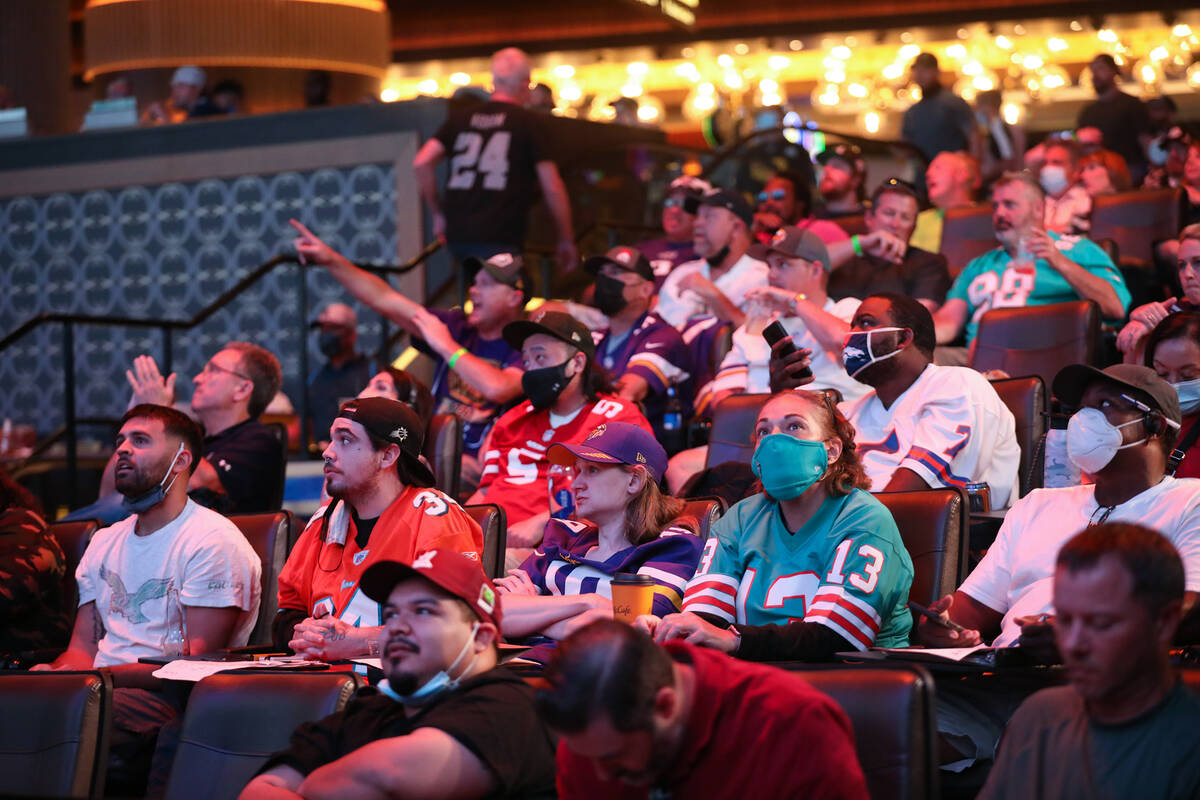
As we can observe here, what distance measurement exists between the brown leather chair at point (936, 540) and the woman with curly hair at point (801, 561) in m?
0.17

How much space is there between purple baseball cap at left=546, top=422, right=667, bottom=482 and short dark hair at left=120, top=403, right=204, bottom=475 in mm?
1329

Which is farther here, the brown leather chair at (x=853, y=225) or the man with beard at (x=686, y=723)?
the brown leather chair at (x=853, y=225)

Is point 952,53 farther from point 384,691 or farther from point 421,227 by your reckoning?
point 384,691

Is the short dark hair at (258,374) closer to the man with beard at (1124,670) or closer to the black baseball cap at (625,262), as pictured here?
the black baseball cap at (625,262)

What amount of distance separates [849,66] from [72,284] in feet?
29.4

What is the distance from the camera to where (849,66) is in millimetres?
16125

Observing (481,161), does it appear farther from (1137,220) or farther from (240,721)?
(240,721)

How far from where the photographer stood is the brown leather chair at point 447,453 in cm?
592

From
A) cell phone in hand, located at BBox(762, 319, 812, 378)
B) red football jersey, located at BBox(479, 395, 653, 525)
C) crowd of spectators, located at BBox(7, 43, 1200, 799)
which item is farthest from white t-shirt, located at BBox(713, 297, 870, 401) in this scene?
red football jersey, located at BBox(479, 395, 653, 525)

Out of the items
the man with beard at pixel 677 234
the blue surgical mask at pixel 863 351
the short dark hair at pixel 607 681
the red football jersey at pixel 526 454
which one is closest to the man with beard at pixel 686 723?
the short dark hair at pixel 607 681

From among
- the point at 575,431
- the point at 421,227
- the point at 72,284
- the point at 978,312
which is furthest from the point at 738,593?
the point at 72,284

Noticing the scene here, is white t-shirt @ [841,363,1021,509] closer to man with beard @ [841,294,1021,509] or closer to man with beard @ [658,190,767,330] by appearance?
man with beard @ [841,294,1021,509]

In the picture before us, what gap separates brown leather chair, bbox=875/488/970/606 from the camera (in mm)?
3797

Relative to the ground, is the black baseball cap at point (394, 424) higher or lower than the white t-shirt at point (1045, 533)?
higher
